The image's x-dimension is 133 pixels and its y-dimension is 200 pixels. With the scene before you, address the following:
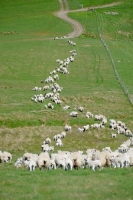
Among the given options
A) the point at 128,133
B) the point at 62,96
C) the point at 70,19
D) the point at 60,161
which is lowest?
the point at 60,161

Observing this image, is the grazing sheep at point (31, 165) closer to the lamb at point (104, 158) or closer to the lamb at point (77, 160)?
the lamb at point (77, 160)

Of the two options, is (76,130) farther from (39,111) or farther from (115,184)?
(115,184)

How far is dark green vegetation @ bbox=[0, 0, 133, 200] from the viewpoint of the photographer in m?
18.4

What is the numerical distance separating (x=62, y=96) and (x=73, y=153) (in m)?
16.8

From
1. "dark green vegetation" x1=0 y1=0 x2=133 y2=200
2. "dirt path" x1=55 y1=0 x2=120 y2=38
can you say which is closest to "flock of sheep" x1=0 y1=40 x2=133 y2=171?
"dark green vegetation" x1=0 y1=0 x2=133 y2=200

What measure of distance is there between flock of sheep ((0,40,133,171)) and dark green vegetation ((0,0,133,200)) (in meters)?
0.59

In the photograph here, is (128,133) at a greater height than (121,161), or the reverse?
(128,133)

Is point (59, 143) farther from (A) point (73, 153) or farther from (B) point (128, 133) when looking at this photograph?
(A) point (73, 153)

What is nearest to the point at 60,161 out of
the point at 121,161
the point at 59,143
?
the point at 121,161

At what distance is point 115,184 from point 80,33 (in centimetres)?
5958

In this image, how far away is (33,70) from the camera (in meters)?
Result: 48.8

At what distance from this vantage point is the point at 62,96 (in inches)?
1503

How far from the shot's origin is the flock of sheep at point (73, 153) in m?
21.2

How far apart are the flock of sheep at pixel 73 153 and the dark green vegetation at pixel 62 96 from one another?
585mm
